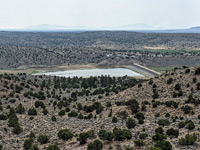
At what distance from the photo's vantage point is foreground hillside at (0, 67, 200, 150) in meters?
24.6

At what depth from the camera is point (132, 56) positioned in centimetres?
16838

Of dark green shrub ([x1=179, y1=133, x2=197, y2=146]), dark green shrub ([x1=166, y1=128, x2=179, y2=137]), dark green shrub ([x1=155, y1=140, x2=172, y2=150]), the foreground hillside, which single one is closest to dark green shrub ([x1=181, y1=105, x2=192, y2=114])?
the foreground hillside

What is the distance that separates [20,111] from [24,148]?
19.1 metres

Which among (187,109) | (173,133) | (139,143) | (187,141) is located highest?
(187,141)

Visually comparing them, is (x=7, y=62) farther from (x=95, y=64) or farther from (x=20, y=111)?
(x=20, y=111)

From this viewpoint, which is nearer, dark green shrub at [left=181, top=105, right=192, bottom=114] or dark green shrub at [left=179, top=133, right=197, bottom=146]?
dark green shrub at [left=179, top=133, right=197, bottom=146]

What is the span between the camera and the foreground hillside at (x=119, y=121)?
80.7ft

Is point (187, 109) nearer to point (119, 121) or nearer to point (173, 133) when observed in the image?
point (119, 121)

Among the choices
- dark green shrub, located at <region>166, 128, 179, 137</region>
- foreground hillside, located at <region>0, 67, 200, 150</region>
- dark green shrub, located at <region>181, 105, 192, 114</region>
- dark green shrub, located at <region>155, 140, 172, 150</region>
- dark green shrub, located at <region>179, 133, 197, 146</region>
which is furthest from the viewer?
dark green shrub, located at <region>181, 105, 192, 114</region>

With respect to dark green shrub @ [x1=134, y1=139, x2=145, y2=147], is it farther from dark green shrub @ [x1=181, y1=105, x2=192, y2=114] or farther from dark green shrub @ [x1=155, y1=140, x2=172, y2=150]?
dark green shrub @ [x1=181, y1=105, x2=192, y2=114]

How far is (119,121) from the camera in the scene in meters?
34.8

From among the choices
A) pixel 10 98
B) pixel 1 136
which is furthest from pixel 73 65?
pixel 1 136

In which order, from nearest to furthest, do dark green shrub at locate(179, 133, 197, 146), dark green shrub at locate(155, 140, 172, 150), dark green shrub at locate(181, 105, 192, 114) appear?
dark green shrub at locate(155, 140, 172, 150)
dark green shrub at locate(179, 133, 197, 146)
dark green shrub at locate(181, 105, 192, 114)

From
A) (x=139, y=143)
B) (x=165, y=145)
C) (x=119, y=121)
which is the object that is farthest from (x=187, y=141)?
(x=119, y=121)
